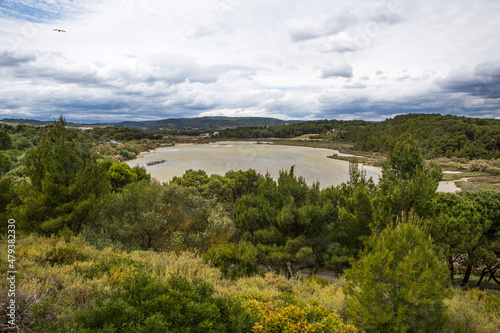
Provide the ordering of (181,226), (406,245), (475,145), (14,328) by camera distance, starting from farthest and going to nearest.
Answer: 1. (475,145)
2. (181,226)
3. (406,245)
4. (14,328)

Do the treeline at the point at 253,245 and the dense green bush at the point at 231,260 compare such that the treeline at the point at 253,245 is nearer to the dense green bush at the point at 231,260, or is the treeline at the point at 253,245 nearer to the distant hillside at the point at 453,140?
the dense green bush at the point at 231,260

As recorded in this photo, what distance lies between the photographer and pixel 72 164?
11758 mm

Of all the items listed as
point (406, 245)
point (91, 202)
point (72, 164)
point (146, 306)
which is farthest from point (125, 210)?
point (406, 245)

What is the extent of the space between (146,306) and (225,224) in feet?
32.0

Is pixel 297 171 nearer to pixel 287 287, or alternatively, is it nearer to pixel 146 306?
pixel 287 287

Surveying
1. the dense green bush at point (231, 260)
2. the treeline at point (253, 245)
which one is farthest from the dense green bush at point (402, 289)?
the dense green bush at point (231, 260)

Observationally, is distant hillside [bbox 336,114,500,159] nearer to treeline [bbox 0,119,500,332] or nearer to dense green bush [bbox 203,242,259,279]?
treeline [bbox 0,119,500,332]

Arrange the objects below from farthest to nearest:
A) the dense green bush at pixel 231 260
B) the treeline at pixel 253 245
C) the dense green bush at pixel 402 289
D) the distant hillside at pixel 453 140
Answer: the distant hillside at pixel 453 140
the dense green bush at pixel 231 260
the dense green bush at pixel 402 289
the treeline at pixel 253 245

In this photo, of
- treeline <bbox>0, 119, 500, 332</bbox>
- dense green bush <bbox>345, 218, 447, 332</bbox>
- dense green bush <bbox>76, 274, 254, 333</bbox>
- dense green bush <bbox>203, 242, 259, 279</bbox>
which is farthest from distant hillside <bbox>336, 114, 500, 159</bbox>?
dense green bush <bbox>76, 274, 254, 333</bbox>

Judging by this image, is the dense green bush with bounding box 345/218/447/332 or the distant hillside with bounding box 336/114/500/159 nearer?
the dense green bush with bounding box 345/218/447/332

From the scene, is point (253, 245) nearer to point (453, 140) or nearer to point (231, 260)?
point (231, 260)

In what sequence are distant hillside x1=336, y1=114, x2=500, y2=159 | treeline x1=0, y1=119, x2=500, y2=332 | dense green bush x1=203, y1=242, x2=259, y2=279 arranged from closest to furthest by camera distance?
treeline x1=0, y1=119, x2=500, y2=332
dense green bush x1=203, y1=242, x2=259, y2=279
distant hillside x1=336, y1=114, x2=500, y2=159

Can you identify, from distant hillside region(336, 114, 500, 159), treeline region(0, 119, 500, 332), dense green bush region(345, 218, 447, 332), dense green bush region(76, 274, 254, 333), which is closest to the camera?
dense green bush region(76, 274, 254, 333)

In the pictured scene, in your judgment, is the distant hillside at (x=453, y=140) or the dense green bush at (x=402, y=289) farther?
the distant hillside at (x=453, y=140)
